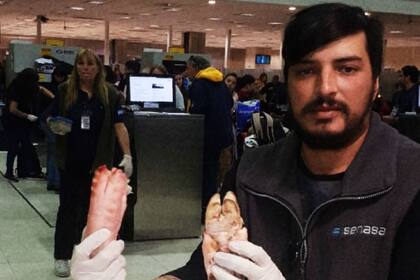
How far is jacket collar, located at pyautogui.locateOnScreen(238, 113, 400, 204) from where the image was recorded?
122 cm

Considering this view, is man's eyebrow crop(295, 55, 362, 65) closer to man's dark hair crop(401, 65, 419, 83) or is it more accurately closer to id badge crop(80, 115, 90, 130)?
id badge crop(80, 115, 90, 130)

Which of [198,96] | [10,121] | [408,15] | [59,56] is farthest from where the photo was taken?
[408,15]

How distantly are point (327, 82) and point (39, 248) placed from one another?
424cm

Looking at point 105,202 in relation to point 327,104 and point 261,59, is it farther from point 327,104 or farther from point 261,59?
point 261,59

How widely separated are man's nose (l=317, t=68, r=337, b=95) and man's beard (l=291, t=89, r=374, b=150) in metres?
0.02

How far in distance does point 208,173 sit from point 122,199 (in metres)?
4.95

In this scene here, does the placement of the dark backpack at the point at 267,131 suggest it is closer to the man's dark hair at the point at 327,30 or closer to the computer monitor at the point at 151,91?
the computer monitor at the point at 151,91

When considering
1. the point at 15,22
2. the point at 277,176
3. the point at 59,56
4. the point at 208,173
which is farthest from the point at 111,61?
the point at 277,176

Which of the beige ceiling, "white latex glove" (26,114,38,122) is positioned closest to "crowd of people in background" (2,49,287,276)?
"white latex glove" (26,114,38,122)

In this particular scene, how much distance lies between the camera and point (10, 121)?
7766 millimetres

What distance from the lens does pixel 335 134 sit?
1.23 meters

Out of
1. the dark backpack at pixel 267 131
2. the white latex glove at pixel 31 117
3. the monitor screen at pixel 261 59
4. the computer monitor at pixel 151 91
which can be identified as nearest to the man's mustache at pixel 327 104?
the dark backpack at pixel 267 131

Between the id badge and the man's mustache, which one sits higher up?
the man's mustache

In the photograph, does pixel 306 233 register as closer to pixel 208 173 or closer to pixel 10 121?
pixel 208 173
